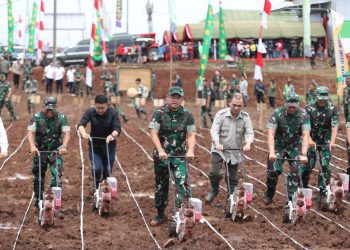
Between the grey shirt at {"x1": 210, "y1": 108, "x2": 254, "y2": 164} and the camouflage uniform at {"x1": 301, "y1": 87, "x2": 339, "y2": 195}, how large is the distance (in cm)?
106

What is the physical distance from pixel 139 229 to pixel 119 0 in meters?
23.1

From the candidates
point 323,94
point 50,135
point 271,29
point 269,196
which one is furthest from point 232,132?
point 271,29

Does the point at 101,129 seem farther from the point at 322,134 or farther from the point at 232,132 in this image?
the point at 322,134

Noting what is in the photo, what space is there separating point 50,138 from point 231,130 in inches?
103

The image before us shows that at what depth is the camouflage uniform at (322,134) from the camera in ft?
40.3

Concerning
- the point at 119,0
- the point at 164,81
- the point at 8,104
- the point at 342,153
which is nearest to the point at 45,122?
the point at 342,153

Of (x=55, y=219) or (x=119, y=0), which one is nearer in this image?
(x=55, y=219)

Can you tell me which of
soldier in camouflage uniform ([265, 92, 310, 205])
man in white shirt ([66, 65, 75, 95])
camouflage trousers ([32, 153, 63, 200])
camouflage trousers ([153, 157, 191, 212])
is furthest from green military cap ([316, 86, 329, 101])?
man in white shirt ([66, 65, 75, 95])

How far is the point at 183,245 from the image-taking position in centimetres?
970

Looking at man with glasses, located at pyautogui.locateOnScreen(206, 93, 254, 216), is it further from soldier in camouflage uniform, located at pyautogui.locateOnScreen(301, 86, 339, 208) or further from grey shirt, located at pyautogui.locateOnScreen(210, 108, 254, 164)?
soldier in camouflage uniform, located at pyautogui.locateOnScreen(301, 86, 339, 208)

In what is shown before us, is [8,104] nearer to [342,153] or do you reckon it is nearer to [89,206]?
[342,153]

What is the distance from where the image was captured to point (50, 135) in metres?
11.8

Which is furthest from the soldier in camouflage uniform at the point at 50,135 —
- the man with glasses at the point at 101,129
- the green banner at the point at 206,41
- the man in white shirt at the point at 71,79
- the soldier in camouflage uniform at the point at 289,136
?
the man in white shirt at the point at 71,79

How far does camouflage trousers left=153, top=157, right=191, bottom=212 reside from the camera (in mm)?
10578
